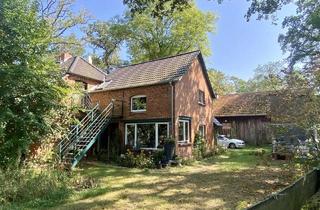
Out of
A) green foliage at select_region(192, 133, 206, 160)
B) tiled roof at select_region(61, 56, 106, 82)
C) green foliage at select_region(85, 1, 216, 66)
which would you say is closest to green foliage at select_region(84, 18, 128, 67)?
green foliage at select_region(85, 1, 216, 66)

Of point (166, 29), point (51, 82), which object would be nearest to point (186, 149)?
point (51, 82)

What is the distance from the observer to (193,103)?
20.9 m

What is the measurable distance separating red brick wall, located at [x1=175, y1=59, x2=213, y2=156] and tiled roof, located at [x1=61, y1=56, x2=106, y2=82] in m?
8.70

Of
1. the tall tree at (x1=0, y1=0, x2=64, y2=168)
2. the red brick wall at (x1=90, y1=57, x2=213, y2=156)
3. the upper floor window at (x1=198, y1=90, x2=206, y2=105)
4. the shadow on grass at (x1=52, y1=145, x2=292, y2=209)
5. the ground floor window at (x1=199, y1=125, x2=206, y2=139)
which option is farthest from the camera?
the upper floor window at (x1=198, y1=90, x2=206, y2=105)

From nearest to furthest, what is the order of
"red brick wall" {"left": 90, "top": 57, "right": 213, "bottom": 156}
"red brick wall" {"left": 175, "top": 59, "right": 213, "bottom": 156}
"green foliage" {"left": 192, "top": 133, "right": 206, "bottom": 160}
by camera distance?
"red brick wall" {"left": 90, "top": 57, "right": 213, "bottom": 156} < "red brick wall" {"left": 175, "top": 59, "right": 213, "bottom": 156} < "green foliage" {"left": 192, "top": 133, "right": 206, "bottom": 160}

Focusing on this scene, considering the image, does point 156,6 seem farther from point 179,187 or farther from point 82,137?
point 82,137

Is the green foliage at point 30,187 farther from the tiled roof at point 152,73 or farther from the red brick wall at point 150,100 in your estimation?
the tiled roof at point 152,73

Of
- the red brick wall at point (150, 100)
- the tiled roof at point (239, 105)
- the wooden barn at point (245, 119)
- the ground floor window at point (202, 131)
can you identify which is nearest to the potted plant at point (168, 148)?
the red brick wall at point (150, 100)

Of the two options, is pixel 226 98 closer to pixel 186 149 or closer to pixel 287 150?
pixel 186 149

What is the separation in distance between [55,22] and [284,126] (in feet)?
A: 85.7

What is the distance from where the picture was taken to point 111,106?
20.7 m

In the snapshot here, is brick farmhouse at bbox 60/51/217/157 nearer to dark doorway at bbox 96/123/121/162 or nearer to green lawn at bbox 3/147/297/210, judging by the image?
dark doorway at bbox 96/123/121/162

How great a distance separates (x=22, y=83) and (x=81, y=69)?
581 inches

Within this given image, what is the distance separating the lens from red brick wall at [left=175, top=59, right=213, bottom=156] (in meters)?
18.8
